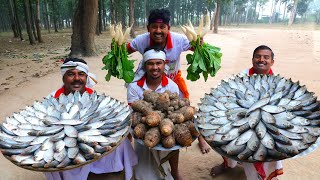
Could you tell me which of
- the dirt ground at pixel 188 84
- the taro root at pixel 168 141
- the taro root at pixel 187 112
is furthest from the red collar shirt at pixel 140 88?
the dirt ground at pixel 188 84

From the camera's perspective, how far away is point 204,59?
2973mm

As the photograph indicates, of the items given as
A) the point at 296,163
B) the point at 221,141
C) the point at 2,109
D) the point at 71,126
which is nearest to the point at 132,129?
the point at 71,126

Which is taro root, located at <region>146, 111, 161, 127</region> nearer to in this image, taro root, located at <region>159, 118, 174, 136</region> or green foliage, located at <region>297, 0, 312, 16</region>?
taro root, located at <region>159, 118, 174, 136</region>

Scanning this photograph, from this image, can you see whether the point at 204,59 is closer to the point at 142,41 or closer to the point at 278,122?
the point at 142,41

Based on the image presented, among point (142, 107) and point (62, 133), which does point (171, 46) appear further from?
point (62, 133)

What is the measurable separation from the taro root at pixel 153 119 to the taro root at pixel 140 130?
2.9 inches

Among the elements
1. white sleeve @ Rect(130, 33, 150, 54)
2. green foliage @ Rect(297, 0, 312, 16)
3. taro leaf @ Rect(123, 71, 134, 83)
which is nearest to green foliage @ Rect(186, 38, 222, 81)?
white sleeve @ Rect(130, 33, 150, 54)

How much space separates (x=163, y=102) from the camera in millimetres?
2338

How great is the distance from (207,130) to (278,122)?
49 cm

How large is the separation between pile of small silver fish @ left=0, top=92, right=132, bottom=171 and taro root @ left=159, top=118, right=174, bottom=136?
284 millimetres

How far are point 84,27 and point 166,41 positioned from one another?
25.1 feet

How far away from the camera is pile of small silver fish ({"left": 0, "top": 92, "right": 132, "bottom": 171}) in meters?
1.72

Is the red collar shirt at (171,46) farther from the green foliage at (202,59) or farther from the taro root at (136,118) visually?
the taro root at (136,118)

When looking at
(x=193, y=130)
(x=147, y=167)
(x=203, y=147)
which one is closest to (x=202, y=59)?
(x=193, y=130)
